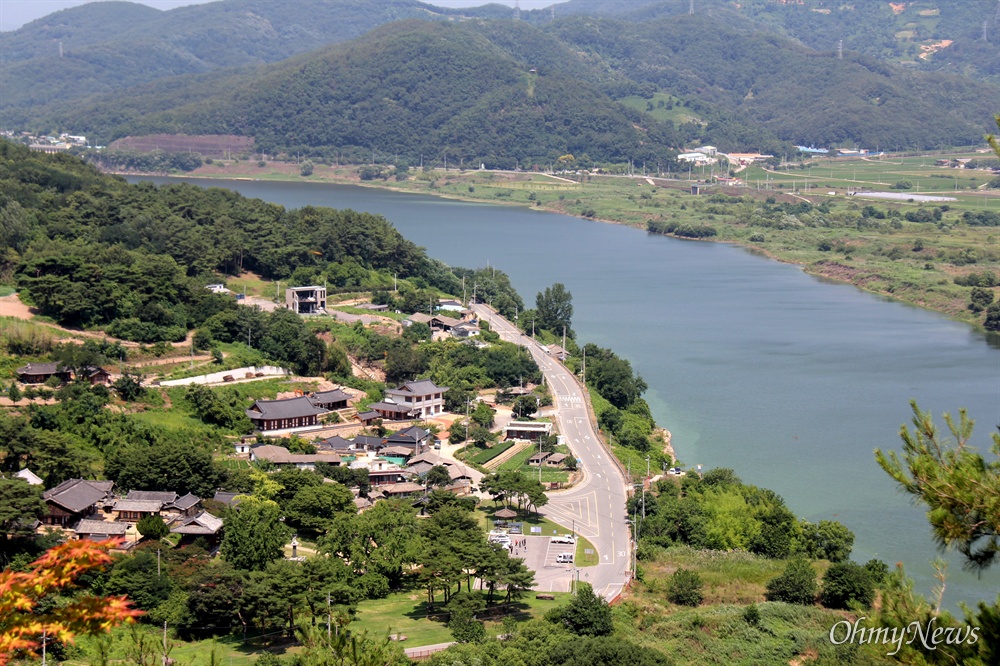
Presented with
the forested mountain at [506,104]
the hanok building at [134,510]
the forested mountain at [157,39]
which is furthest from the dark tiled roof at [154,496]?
the forested mountain at [157,39]

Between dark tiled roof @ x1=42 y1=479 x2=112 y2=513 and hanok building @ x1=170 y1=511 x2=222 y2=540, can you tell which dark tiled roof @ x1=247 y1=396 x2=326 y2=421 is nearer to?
dark tiled roof @ x1=42 y1=479 x2=112 y2=513

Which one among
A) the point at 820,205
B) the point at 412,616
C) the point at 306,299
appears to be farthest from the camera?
the point at 820,205

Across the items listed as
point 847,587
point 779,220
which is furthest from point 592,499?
point 779,220

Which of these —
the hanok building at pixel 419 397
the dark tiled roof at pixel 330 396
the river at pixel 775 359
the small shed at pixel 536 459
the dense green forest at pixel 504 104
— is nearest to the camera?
the river at pixel 775 359

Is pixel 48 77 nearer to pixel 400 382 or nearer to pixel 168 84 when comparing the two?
pixel 168 84

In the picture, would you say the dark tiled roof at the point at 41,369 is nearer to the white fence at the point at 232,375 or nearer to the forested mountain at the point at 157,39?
the white fence at the point at 232,375

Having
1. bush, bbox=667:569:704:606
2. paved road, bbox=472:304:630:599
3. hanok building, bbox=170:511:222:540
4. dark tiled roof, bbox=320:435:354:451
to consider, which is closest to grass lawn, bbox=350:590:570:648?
paved road, bbox=472:304:630:599

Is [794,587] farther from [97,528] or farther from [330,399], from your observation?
[330,399]
